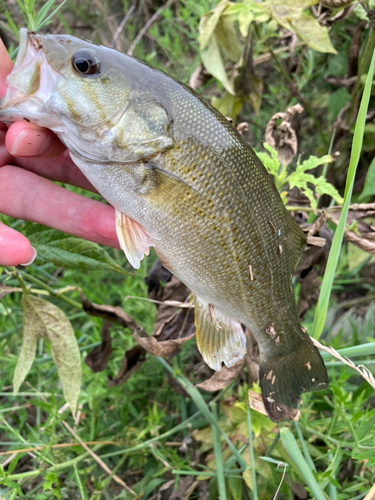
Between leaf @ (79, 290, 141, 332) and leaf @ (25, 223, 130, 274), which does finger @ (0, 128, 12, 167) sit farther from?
leaf @ (79, 290, 141, 332)

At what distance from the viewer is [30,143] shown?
1.26 meters

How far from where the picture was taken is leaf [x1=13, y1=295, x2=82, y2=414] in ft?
4.82

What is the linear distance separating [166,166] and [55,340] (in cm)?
82

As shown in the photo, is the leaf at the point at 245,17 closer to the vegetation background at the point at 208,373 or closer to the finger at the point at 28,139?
the vegetation background at the point at 208,373

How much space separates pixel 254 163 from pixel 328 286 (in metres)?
0.47

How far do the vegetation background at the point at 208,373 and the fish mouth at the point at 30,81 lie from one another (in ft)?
0.62

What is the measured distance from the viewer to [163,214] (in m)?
1.25

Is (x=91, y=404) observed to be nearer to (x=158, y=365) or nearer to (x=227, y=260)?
(x=158, y=365)

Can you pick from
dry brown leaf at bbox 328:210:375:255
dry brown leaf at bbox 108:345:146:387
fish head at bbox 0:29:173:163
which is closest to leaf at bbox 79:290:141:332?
dry brown leaf at bbox 108:345:146:387

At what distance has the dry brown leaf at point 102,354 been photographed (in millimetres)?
1669

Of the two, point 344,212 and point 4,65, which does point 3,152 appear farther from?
point 344,212

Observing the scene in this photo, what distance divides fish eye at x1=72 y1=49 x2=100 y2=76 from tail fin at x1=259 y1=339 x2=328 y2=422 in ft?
3.83

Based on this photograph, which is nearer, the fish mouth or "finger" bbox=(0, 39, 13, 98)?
the fish mouth

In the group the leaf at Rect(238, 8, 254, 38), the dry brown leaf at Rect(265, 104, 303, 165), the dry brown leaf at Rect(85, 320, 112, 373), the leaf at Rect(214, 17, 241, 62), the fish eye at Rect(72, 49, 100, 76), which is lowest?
the dry brown leaf at Rect(85, 320, 112, 373)
